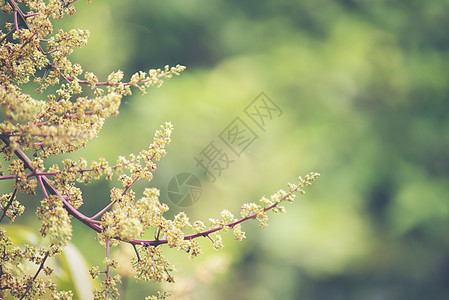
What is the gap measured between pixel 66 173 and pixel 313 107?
3.03 m

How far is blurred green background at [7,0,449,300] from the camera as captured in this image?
3.29 meters

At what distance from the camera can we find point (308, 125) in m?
3.49

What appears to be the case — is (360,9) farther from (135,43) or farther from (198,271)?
(198,271)

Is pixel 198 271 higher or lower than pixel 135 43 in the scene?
lower

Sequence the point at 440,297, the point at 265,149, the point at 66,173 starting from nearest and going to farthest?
the point at 66,173 < the point at 265,149 < the point at 440,297

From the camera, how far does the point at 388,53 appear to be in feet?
12.3

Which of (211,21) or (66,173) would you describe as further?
(211,21)

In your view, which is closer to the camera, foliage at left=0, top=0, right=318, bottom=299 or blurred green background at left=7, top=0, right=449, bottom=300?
foliage at left=0, top=0, right=318, bottom=299

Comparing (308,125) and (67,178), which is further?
(308,125)

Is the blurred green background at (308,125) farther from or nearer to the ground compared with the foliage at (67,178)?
farther from the ground

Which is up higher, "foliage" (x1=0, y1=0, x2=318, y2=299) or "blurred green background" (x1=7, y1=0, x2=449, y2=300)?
"blurred green background" (x1=7, y1=0, x2=449, y2=300)

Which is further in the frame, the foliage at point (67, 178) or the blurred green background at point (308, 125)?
the blurred green background at point (308, 125)

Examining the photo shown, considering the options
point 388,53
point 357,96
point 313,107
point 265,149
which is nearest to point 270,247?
point 265,149

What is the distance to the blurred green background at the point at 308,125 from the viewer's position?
3.29 metres
